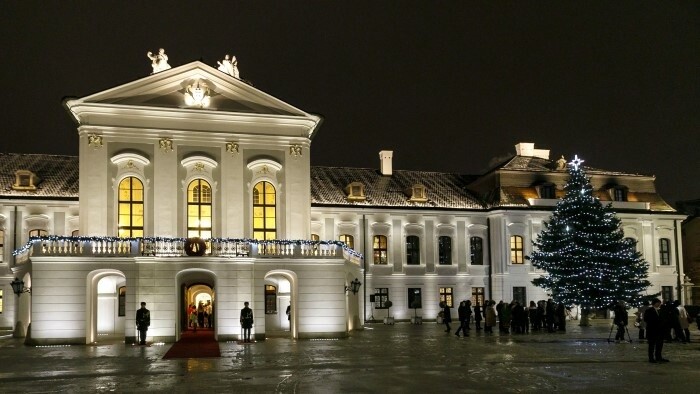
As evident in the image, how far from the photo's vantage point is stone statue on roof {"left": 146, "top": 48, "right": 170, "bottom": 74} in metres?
34.2

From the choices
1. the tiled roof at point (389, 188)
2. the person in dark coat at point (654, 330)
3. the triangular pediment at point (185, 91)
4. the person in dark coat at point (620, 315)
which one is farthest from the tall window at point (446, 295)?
the person in dark coat at point (654, 330)

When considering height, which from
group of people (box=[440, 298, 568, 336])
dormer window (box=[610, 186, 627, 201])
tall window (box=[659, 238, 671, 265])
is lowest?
group of people (box=[440, 298, 568, 336])

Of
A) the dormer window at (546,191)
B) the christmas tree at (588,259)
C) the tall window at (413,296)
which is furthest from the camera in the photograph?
the dormer window at (546,191)

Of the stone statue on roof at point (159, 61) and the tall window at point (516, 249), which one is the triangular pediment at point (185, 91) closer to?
the stone statue on roof at point (159, 61)

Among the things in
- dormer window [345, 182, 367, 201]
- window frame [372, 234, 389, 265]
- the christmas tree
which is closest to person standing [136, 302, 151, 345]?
the christmas tree

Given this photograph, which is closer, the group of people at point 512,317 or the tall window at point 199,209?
the group of people at point 512,317

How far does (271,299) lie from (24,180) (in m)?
16.8

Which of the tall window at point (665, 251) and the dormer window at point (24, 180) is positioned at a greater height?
the dormer window at point (24, 180)

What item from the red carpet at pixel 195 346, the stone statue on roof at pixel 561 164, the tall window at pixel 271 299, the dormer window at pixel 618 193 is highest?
the stone statue on roof at pixel 561 164

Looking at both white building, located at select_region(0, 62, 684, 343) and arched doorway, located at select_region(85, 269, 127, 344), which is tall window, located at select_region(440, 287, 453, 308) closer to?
white building, located at select_region(0, 62, 684, 343)

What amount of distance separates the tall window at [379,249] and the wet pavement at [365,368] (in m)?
19.0

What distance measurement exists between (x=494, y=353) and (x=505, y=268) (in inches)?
1006

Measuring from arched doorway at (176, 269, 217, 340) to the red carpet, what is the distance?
3.09 ft

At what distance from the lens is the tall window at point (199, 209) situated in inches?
1307
